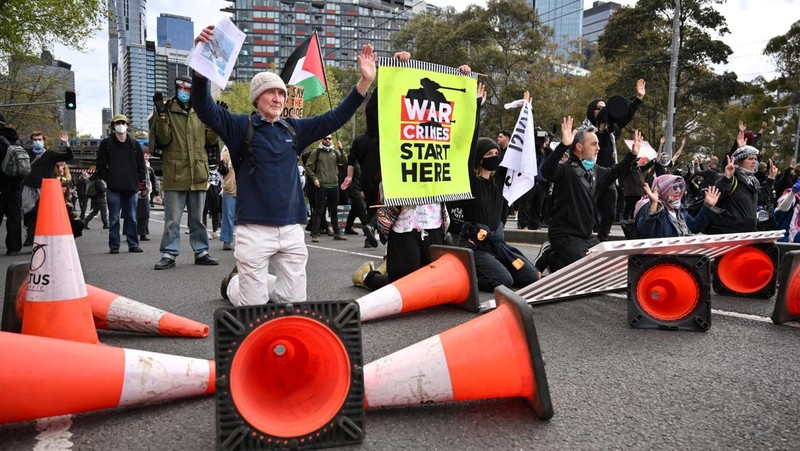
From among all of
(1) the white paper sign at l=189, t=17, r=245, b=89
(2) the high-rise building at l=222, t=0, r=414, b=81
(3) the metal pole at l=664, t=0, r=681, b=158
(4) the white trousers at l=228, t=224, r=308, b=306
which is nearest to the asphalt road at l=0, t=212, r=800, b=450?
(4) the white trousers at l=228, t=224, r=308, b=306

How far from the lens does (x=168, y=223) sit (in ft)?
24.9

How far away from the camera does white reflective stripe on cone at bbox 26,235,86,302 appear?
10.8ft

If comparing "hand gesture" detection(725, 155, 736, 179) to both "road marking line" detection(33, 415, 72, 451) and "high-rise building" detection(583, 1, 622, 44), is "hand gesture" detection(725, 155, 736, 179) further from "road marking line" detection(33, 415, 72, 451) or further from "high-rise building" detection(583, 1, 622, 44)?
"high-rise building" detection(583, 1, 622, 44)

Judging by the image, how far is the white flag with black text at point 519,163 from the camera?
6.00 meters

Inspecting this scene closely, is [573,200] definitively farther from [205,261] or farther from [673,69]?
[673,69]

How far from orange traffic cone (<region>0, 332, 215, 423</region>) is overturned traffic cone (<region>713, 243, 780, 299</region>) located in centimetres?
493

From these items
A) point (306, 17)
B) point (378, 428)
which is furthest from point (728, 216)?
point (306, 17)

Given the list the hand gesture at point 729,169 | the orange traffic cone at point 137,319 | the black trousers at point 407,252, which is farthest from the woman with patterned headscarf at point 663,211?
the orange traffic cone at point 137,319

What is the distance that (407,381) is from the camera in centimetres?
273

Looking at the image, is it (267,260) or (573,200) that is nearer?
Answer: (267,260)

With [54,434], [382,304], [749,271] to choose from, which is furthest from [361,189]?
[54,434]

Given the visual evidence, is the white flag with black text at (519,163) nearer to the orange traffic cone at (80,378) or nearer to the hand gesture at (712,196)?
the hand gesture at (712,196)

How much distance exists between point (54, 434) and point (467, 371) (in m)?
1.76

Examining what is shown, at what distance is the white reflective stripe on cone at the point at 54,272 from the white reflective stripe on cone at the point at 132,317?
62 centimetres
